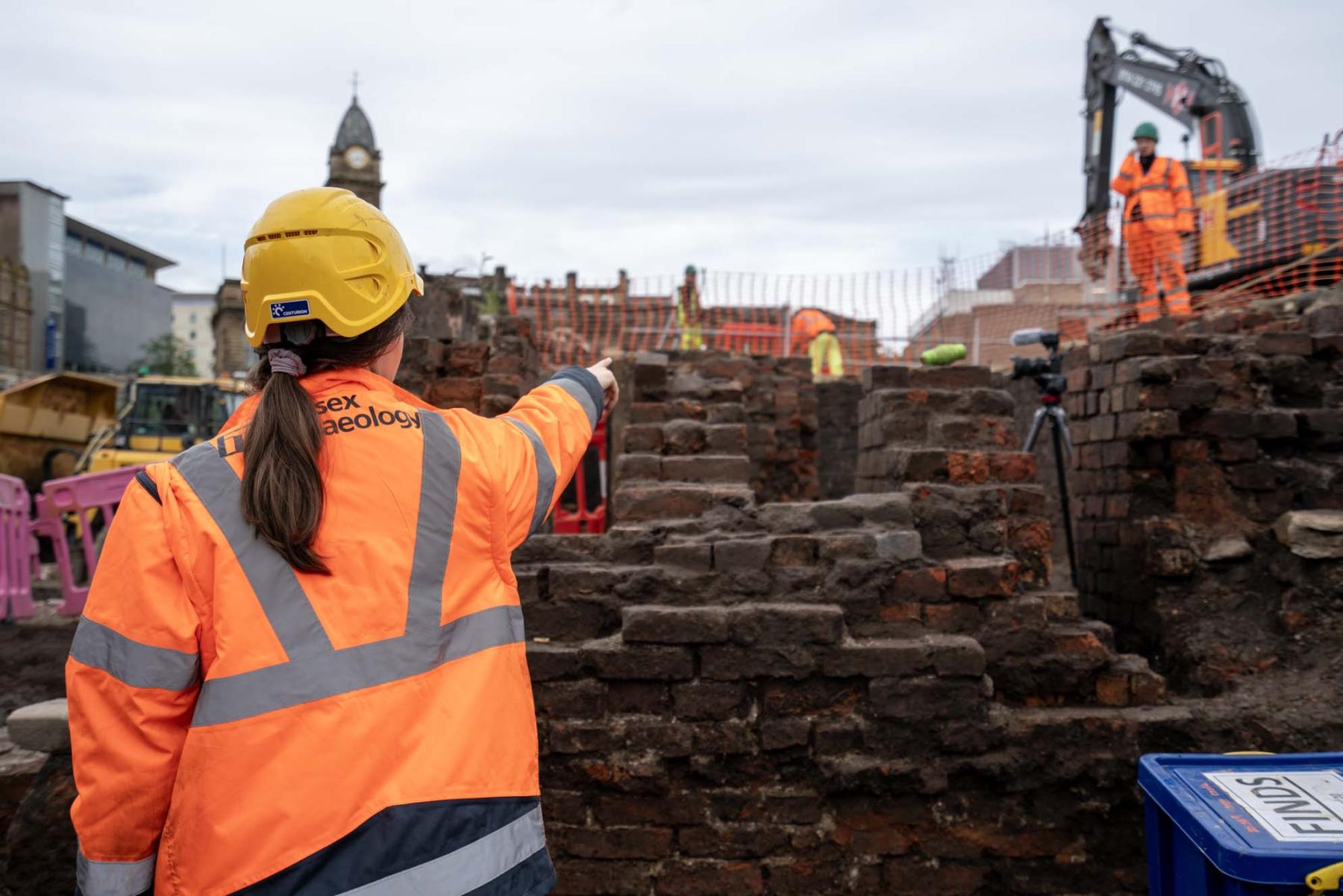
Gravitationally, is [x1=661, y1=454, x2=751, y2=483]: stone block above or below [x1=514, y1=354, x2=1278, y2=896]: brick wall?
above

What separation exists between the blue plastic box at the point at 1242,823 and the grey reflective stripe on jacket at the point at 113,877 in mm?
1891

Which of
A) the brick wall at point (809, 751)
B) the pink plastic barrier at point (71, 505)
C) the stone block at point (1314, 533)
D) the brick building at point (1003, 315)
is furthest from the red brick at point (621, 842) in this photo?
the brick building at point (1003, 315)

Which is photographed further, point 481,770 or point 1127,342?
point 1127,342

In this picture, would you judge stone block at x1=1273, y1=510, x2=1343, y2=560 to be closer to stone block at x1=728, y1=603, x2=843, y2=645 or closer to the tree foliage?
stone block at x1=728, y1=603, x2=843, y2=645

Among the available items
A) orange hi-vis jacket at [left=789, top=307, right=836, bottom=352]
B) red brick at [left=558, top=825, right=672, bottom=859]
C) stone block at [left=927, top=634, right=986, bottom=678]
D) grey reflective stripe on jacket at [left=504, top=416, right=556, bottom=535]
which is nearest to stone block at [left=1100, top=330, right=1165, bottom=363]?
stone block at [left=927, top=634, right=986, bottom=678]

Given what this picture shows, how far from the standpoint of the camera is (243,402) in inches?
63.6

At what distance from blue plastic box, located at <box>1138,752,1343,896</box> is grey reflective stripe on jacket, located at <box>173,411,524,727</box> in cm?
147

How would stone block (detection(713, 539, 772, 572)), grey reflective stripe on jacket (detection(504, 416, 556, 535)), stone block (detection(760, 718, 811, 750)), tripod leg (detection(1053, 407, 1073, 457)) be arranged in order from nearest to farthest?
1. grey reflective stripe on jacket (detection(504, 416, 556, 535))
2. stone block (detection(760, 718, 811, 750))
3. stone block (detection(713, 539, 772, 572))
4. tripod leg (detection(1053, 407, 1073, 457))

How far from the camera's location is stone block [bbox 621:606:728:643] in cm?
312

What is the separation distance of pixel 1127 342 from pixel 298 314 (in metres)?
3.74

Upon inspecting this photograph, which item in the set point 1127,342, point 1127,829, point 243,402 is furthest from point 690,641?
point 1127,342

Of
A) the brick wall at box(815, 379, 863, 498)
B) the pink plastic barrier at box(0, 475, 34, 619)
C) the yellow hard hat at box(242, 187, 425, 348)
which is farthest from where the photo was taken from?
the brick wall at box(815, 379, 863, 498)

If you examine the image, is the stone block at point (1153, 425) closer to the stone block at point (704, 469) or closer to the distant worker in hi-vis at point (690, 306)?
the stone block at point (704, 469)

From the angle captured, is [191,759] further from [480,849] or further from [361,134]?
[361,134]
